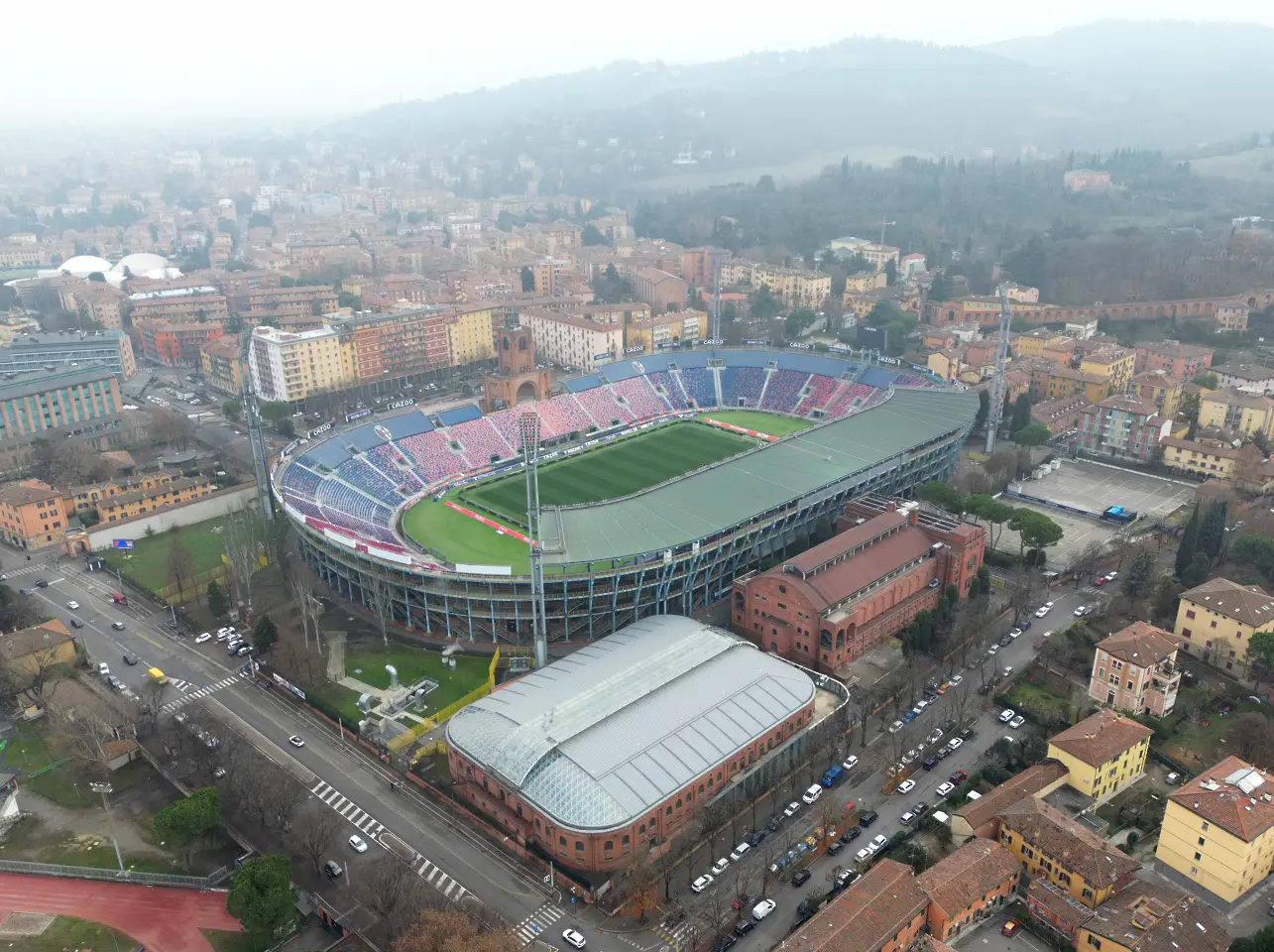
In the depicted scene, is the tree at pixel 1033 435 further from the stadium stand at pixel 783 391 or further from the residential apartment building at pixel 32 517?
the residential apartment building at pixel 32 517

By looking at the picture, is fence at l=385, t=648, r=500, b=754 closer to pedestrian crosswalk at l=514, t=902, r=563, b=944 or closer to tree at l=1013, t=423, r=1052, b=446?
pedestrian crosswalk at l=514, t=902, r=563, b=944

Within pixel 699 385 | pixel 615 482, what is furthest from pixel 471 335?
pixel 615 482

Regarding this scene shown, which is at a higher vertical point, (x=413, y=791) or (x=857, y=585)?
(x=857, y=585)

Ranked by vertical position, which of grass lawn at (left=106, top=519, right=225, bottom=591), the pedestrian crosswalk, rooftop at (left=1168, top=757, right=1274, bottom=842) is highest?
rooftop at (left=1168, top=757, right=1274, bottom=842)

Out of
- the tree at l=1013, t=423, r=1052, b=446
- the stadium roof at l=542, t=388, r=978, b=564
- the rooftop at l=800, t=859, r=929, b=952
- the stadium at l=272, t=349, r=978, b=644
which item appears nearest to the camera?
the rooftop at l=800, t=859, r=929, b=952

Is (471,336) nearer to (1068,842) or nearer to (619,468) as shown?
(619,468)

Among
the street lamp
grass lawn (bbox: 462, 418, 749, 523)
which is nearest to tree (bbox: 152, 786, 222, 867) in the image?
the street lamp
